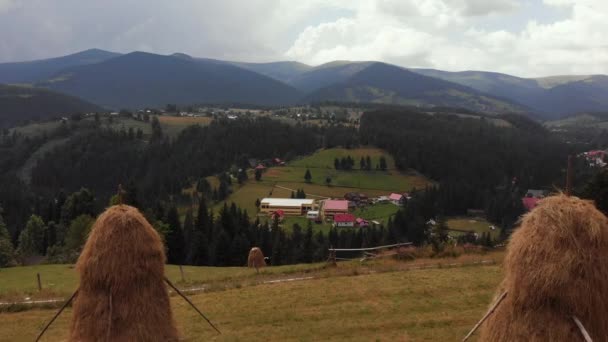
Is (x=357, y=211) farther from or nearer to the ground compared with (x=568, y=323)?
nearer to the ground

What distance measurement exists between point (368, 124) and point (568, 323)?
190 meters

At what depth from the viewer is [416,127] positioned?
19675 centimetres

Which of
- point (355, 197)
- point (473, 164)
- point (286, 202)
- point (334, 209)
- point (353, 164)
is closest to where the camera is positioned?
point (334, 209)

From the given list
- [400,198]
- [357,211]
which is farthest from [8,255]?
[400,198]

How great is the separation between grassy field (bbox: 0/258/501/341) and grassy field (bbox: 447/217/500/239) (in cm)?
8007

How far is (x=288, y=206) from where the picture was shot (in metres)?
101

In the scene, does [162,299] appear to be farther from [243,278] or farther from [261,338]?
[243,278]

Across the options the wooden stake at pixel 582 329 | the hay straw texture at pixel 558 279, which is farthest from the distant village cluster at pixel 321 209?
the wooden stake at pixel 582 329

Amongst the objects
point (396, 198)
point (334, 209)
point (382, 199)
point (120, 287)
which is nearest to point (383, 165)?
point (396, 198)

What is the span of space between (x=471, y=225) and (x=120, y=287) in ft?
341

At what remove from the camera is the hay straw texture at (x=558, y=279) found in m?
9.11

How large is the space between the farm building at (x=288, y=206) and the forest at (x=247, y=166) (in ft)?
12.3

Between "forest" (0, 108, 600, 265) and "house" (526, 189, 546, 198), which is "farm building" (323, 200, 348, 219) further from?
"house" (526, 189, 546, 198)

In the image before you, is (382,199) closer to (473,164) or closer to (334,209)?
(334,209)
